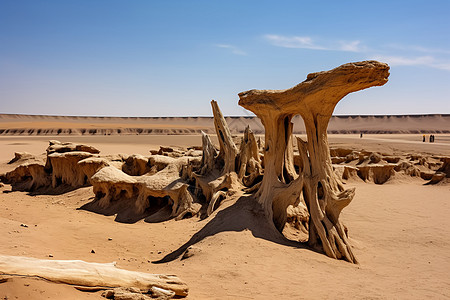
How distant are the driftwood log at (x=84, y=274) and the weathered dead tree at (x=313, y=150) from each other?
4.30 metres

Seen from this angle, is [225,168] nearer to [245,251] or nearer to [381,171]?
[245,251]

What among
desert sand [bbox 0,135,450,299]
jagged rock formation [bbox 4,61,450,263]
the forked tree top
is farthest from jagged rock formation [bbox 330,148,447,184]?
the forked tree top

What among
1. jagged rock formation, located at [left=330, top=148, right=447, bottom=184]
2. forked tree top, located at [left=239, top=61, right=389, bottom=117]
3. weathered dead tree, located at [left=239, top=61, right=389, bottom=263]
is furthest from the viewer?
jagged rock formation, located at [left=330, top=148, right=447, bottom=184]

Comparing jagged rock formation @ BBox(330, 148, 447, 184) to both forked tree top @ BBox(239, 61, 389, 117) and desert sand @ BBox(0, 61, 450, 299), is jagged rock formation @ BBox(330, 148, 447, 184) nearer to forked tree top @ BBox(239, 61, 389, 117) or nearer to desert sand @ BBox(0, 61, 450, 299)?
desert sand @ BBox(0, 61, 450, 299)

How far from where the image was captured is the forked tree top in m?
7.42

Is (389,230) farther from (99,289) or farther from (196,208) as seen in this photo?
(99,289)

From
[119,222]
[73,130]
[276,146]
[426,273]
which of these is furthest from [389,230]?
[73,130]

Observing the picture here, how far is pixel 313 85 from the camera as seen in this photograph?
27.5 feet

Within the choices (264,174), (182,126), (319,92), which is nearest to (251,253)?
(264,174)

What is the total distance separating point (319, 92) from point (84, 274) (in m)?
6.08

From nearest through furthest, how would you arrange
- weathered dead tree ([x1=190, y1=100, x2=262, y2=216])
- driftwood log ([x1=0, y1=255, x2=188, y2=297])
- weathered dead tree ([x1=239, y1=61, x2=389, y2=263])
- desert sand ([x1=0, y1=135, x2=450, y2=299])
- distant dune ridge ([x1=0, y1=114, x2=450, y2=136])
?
driftwood log ([x1=0, y1=255, x2=188, y2=297])
desert sand ([x1=0, y1=135, x2=450, y2=299])
weathered dead tree ([x1=239, y1=61, x2=389, y2=263])
weathered dead tree ([x1=190, y1=100, x2=262, y2=216])
distant dune ridge ([x1=0, y1=114, x2=450, y2=136])

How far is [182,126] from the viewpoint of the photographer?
128m

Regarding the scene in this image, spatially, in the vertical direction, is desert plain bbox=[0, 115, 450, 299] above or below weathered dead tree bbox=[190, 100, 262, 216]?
below

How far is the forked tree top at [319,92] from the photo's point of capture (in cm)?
742
